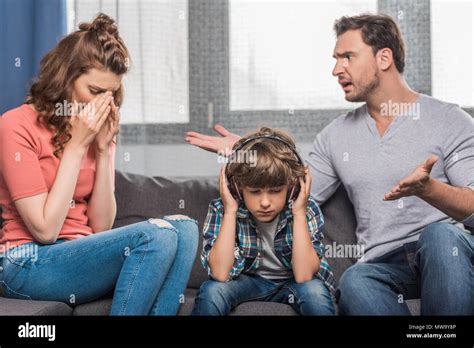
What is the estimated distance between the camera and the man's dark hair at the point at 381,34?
1683 millimetres

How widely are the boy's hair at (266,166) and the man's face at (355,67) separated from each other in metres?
0.31

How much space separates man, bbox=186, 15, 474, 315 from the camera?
1.29m

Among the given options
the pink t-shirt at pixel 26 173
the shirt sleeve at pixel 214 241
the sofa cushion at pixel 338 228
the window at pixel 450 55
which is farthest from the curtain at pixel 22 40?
the window at pixel 450 55

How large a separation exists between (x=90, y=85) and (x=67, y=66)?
0.21 feet

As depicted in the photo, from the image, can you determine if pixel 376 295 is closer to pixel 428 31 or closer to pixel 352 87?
pixel 352 87

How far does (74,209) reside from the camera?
4.83ft

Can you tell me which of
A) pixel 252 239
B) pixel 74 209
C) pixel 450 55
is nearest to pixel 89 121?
pixel 74 209

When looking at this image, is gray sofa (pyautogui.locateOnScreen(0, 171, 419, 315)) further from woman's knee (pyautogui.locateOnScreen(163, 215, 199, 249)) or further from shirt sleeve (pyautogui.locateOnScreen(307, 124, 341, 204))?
woman's knee (pyautogui.locateOnScreen(163, 215, 199, 249))

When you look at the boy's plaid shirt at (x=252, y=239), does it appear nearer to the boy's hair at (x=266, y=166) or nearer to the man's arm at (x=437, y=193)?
the boy's hair at (x=266, y=166)

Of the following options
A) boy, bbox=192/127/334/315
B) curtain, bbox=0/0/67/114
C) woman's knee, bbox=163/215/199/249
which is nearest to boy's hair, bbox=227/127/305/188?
boy, bbox=192/127/334/315

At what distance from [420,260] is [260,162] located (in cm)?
39

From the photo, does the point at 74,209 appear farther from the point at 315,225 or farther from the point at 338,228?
the point at 338,228
